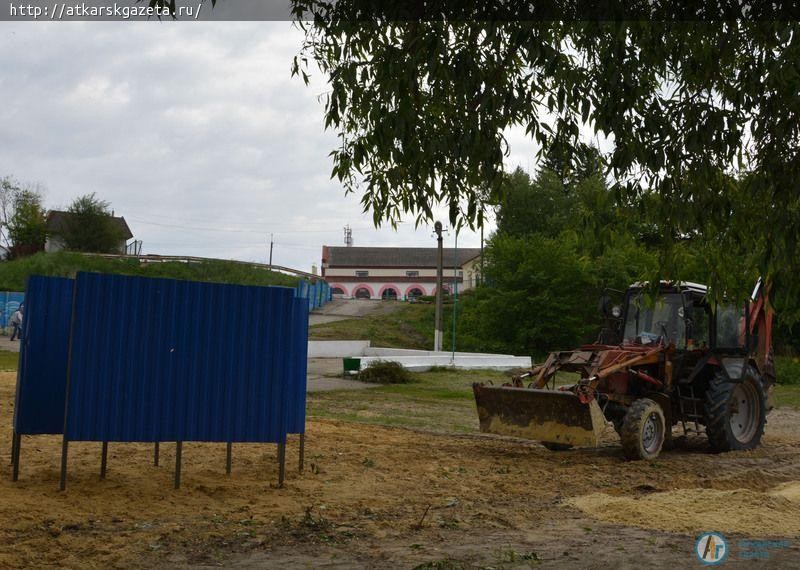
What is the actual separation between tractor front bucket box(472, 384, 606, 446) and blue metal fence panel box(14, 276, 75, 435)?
5623mm

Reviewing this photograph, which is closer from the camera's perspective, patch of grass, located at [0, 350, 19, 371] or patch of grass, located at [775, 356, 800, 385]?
patch of grass, located at [0, 350, 19, 371]

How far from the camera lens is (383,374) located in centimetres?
2630

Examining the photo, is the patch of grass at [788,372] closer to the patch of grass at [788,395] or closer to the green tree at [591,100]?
the patch of grass at [788,395]

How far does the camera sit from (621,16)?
5578 millimetres

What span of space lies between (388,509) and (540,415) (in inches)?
155

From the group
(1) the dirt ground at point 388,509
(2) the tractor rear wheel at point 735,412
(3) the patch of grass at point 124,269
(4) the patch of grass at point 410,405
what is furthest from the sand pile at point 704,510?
(3) the patch of grass at point 124,269

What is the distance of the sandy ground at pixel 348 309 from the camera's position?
58.9 metres

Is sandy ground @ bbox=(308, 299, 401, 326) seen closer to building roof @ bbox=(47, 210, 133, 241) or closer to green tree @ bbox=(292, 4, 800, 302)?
building roof @ bbox=(47, 210, 133, 241)

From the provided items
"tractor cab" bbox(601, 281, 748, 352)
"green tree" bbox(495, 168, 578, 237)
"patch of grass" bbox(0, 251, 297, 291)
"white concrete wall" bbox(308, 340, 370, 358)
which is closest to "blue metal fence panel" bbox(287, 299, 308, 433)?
"tractor cab" bbox(601, 281, 748, 352)

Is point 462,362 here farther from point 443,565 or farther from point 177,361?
point 443,565

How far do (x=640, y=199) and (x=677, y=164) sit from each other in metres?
0.38

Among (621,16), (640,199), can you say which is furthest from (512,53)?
(640,199)

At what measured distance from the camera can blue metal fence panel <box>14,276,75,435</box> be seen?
8.68 meters

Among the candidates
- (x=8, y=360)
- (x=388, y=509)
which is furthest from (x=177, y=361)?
(x=8, y=360)
